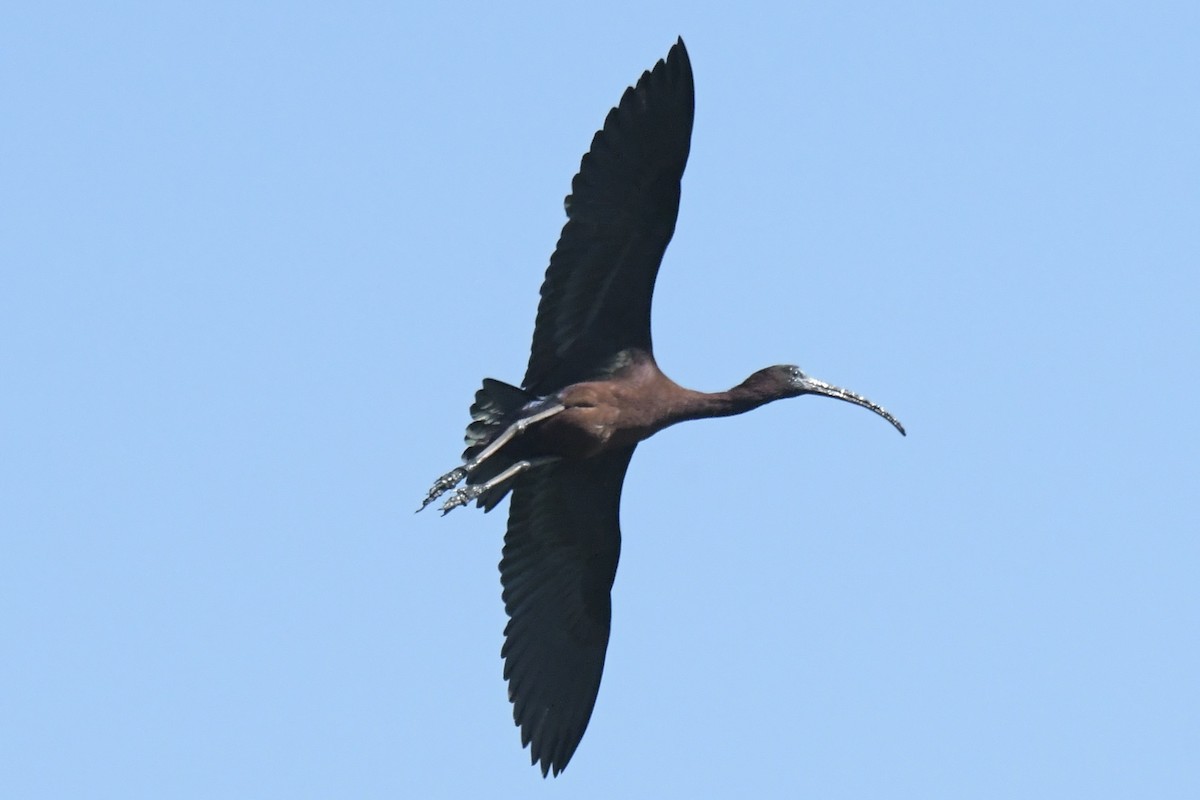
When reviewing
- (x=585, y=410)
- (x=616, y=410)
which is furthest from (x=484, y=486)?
(x=616, y=410)

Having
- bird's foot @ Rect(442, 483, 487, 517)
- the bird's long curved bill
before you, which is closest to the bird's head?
the bird's long curved bill

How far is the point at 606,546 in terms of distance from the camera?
61.5 ft

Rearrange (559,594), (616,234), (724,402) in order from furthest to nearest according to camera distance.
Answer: (559,594)
(724,402)
(616,234)

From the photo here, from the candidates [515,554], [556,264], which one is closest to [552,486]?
[515,554]

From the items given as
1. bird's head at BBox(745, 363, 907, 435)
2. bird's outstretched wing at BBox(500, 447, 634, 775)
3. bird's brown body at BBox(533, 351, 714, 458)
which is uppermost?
bird's head at BBox(745, 363, 907, 435)

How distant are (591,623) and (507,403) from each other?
240 centimetres

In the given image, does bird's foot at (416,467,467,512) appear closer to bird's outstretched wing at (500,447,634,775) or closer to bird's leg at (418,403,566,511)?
bird's leg at (418,403,566,511)

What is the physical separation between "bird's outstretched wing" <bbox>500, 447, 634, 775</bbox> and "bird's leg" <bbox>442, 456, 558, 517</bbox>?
66cm

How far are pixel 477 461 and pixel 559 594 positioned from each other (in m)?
1.97

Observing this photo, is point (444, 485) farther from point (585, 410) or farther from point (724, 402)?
point (724, 402)

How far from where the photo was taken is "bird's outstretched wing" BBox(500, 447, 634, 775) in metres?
18.5

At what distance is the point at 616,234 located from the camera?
676 inches

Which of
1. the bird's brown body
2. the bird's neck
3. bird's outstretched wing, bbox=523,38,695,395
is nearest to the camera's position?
bird's outstretched wing, bbox=523,38,695,395

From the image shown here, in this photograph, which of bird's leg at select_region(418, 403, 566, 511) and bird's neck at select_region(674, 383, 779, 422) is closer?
bird's leg at select_region(418, 403, 566, 511)
